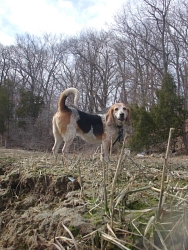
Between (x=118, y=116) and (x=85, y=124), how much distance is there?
35.7 inches

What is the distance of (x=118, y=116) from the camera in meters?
8.02

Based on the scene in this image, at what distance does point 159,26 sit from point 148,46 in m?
2.62

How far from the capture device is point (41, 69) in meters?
45.9

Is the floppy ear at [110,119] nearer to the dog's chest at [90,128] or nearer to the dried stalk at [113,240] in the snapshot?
the dog's chest at [90,128]

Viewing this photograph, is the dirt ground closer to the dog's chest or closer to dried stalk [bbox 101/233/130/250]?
dried stalk [bbox 101/233/130/250]

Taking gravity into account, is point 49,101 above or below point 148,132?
above

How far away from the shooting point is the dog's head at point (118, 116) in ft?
26.3

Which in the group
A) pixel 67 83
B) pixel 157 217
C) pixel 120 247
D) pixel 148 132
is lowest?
pixel 120 247

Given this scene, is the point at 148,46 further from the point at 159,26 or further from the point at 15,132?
the point at 15,132

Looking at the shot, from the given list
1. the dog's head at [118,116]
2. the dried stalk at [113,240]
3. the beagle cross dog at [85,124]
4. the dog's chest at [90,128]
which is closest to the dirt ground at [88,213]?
the dried stalk at [113,240]

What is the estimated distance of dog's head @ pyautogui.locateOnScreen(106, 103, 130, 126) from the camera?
26.3 feet

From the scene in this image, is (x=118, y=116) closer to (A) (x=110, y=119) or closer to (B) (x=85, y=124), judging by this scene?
(A) (x=110, y=119)

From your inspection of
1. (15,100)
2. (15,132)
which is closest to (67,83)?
(15,100)

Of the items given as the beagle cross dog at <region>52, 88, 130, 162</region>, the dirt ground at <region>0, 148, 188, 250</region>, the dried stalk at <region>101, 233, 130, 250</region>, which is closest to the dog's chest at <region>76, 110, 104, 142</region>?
the beagle cross dog at <region>52, 88, 130, 162</region>
